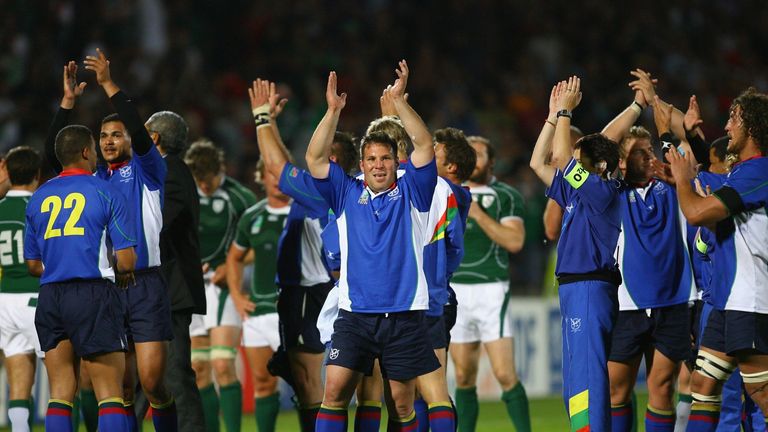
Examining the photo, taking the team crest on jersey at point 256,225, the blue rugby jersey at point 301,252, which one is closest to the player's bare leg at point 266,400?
the blue rugby jersey at point 301,252

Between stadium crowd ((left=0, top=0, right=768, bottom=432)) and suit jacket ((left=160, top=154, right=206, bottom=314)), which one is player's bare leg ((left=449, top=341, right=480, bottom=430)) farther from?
suit jacket ((left=160, top=154, right=206, bottom=314))

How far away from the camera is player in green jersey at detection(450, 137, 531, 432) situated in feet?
34.5

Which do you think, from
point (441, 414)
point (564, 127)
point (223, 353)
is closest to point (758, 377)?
point (441, 414)

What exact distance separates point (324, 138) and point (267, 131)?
69 centimetres

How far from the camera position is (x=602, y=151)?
8297 millimetres

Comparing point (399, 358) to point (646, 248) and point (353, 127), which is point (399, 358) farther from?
point (353, 127)

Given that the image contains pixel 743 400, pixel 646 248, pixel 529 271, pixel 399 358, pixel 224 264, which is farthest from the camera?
pixel 529 271

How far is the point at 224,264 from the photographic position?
11422 mm

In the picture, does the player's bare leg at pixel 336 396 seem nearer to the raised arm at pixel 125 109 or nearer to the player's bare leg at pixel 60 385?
the player's bare leg at pixel 60 385

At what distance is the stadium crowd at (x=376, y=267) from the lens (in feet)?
24.8

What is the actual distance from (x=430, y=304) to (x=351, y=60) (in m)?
11.8

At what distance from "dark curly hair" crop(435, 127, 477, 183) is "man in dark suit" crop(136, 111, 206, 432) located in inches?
78.9

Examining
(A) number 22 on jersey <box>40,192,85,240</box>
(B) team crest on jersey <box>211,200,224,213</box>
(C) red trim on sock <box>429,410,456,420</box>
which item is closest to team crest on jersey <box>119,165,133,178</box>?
(A) number 22 on jersey <box>40,192,85,240</box>

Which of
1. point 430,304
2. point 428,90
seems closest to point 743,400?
point 430,304
